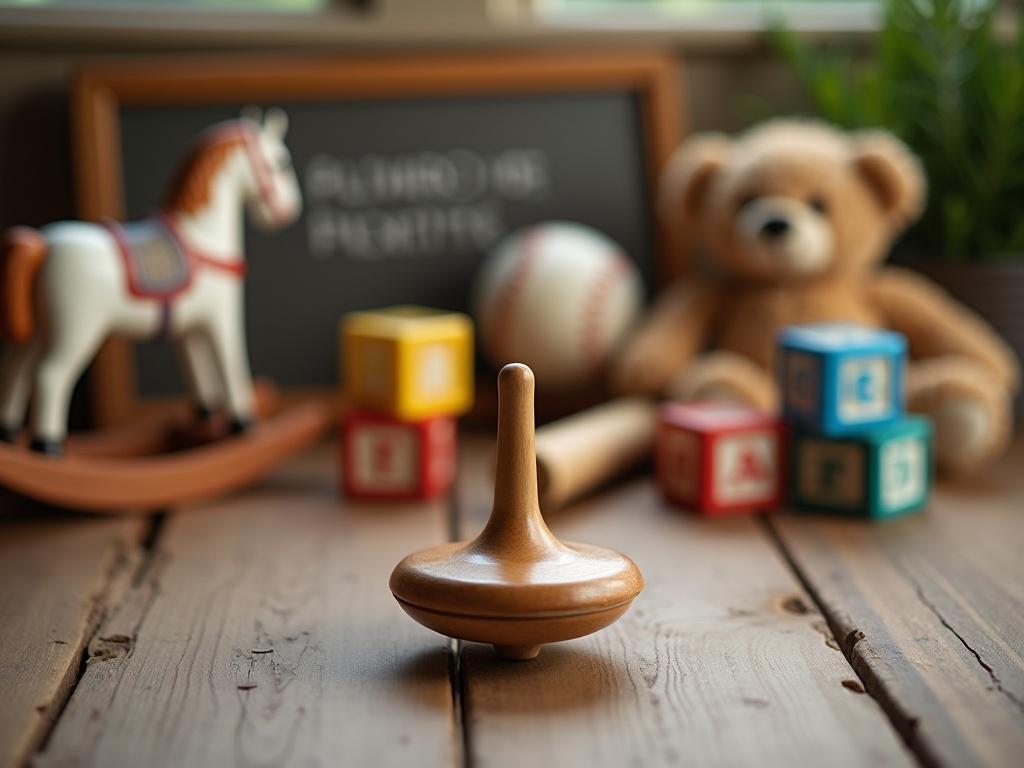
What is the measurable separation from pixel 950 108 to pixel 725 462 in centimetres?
68

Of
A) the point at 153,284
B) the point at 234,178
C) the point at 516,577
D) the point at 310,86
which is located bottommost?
the point at 516,577

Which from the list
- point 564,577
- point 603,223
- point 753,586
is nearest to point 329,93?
point 603,223

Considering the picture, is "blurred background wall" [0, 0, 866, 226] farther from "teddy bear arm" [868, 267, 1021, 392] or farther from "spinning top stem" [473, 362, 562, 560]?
"spinning top stem" [473, 362, 562, 560]

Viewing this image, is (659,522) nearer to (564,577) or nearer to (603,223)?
(564,577)

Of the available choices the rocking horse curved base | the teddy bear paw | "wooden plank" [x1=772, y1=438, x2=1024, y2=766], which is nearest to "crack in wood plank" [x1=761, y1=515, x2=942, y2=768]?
"wooden plank" [x1=772, y1=438, x2=1024, y2=766]

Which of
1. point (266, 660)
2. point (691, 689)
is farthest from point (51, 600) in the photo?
point (691, 689)

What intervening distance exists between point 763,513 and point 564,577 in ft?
1.76

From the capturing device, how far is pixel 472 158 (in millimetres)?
1699

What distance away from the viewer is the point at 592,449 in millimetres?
1300

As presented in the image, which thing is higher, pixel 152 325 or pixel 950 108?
pixel 950 108

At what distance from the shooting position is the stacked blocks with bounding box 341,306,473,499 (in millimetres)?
1306

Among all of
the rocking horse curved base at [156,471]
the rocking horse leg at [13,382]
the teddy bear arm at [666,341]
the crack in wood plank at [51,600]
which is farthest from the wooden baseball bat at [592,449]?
the rocking horse leg at [13,382]

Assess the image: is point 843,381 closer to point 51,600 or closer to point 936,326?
point 936,326

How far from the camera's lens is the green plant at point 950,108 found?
1.58 metres
